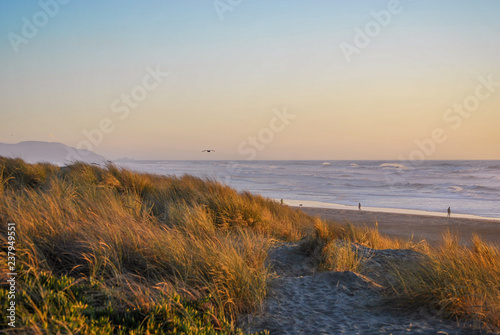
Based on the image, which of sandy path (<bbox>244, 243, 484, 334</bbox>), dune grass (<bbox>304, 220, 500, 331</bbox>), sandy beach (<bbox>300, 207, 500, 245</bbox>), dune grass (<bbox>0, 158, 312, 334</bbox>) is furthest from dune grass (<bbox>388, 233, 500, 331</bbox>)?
sandy beach (<bbox>300, 207, 500, 245</bbox>)

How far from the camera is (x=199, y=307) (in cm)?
308

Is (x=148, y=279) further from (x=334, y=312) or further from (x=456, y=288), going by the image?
(x=456, y=288)

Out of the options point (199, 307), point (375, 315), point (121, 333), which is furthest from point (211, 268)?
point (375, 315)

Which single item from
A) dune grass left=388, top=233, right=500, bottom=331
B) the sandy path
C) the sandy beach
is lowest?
the sandy beach

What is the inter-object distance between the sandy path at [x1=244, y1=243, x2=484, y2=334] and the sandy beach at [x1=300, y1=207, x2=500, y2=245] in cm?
727

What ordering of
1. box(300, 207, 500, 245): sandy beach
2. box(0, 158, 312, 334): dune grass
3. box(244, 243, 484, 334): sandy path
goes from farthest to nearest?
box(300, 207, 500, 245): sandy beach
box(244, 243, 484, 334): sandy path
box(0, 158, 312, 334): dune grass

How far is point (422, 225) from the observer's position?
14.0 m

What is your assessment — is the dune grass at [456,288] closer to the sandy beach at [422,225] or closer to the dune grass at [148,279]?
the dune grass at [148,279]

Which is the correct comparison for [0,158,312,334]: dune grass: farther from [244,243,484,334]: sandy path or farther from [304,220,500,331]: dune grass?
[304,220,500,331]: dune grass

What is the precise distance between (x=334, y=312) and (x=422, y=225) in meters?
12.1

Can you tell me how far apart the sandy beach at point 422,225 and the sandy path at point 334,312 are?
23.9ft

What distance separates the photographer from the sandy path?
3102mm

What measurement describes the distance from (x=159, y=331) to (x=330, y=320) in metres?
1.63

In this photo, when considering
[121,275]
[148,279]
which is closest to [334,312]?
[148,279]
